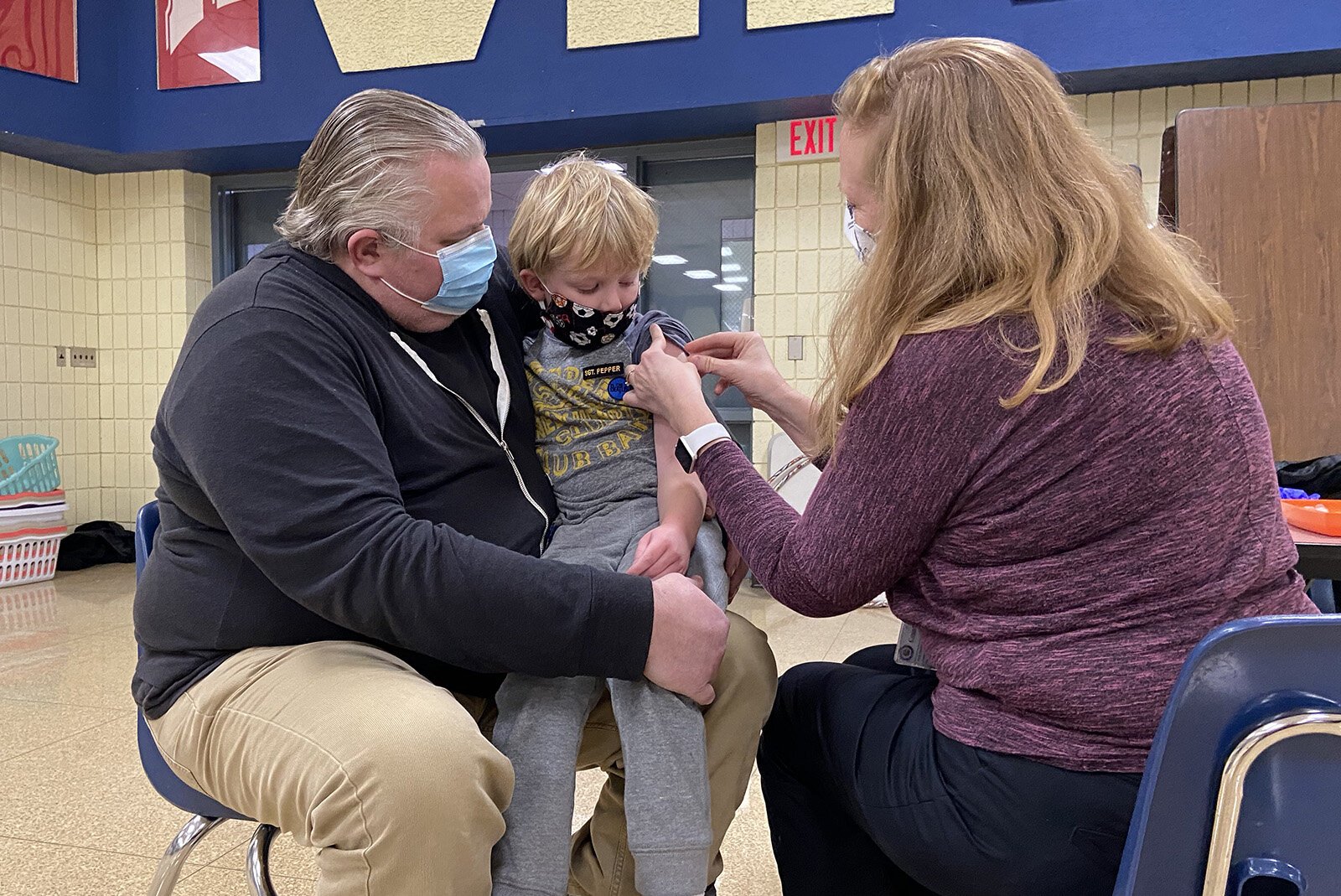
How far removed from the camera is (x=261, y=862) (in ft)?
4.17

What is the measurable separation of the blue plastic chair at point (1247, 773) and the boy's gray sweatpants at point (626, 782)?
1.67ft

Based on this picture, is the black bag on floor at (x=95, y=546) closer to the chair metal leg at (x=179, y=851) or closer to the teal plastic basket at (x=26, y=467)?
the teal plastic basket at (x=26, y=467)

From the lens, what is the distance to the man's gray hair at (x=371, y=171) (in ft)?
4.24

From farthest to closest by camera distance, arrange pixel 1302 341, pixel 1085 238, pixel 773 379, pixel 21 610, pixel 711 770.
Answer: pixel 21 610, pixel 1302 341, pixel 773 379, pixel 711 770, pixel 1085 238

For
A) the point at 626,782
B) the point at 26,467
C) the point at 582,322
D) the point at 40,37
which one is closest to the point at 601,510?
the point at 582,322

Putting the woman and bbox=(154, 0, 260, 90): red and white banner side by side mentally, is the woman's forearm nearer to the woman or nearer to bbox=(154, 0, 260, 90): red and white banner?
the woman

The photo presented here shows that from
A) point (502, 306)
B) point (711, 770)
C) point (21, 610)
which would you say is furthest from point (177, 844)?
point (21, 610)

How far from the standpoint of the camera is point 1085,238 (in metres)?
0.97

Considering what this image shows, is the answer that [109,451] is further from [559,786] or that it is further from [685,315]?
[559,786]

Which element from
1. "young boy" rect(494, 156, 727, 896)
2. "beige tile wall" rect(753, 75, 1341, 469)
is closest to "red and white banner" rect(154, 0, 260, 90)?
"beige tile wall" rect(753, 75, 1341, 469)

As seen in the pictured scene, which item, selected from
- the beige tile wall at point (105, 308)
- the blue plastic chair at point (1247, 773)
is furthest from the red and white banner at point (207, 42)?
the blue plastic chair at point (1247, 773)

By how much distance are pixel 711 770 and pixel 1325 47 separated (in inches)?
158

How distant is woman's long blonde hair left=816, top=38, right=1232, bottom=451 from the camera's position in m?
0.95

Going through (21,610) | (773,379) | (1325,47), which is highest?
(1325,47)
